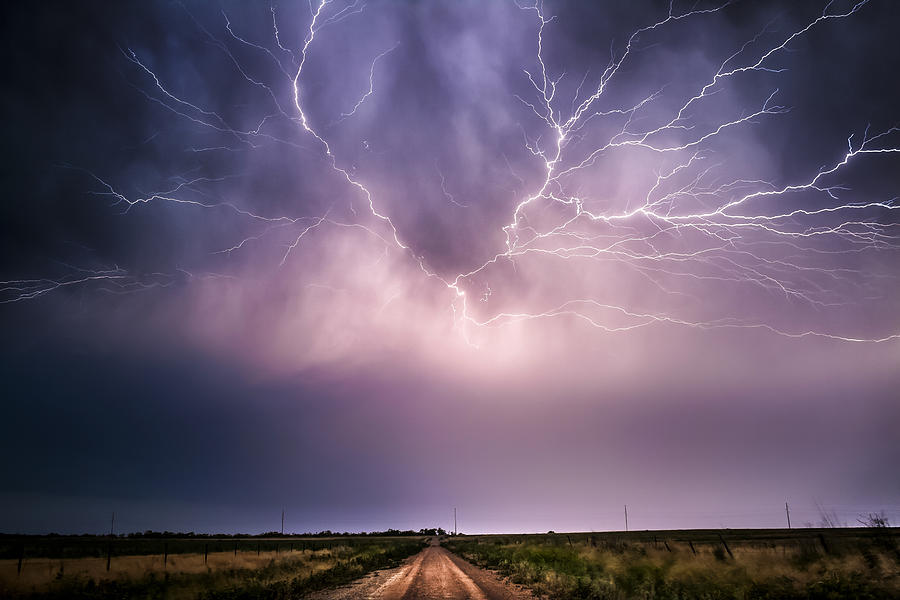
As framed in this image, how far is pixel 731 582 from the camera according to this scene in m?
11.6

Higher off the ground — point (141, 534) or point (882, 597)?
point (882, 597)

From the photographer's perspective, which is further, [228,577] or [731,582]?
[228,577]

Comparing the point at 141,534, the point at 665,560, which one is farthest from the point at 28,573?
the point at 141,534

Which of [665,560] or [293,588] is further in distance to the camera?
[665,560]

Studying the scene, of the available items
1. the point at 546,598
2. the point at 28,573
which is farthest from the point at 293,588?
the point at 28,573

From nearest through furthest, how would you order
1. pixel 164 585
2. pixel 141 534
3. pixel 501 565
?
pixel 164 585
pixel 501 565
pixel 141 534

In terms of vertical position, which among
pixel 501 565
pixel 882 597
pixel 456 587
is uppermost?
pixel 882 597

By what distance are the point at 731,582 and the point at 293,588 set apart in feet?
39.0

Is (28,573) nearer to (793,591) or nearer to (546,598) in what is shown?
(546,598)

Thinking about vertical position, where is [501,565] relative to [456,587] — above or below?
below

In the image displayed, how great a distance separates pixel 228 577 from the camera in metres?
17.7

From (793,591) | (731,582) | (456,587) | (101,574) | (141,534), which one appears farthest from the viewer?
(141,534)

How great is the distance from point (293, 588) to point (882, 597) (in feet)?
46.9

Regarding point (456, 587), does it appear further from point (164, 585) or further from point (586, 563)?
point (164, 585)
